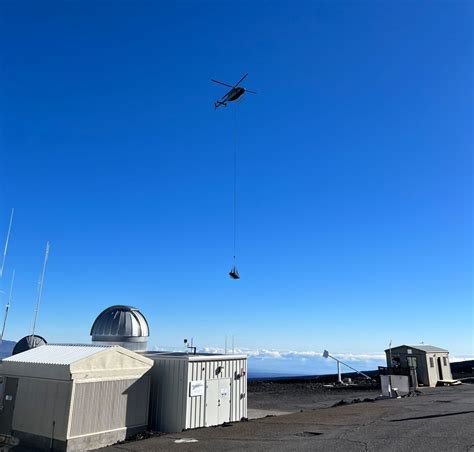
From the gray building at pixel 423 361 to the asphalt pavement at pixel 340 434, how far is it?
16.6 m

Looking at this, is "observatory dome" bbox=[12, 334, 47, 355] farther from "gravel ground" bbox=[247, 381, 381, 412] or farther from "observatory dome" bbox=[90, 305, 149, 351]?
"gravel ground" bbox=[247, 381, 381, 412]

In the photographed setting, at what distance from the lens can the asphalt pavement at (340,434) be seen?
467 inches

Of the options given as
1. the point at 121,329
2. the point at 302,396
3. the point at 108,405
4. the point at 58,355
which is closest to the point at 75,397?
the point at 108,405

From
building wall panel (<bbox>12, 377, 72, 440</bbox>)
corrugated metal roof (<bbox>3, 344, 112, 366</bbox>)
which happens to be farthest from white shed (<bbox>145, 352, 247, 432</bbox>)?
building wall panel (<bbox>12, 377, 72, 440</bbox>)

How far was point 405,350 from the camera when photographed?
118 feet

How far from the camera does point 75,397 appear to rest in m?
13.3

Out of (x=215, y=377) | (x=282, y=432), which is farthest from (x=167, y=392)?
(x=282, y=432)

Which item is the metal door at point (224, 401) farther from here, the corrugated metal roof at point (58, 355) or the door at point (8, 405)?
the door at point (8, 405)

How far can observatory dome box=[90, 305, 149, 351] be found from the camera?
883 inches

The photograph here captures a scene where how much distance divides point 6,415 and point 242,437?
831 cm

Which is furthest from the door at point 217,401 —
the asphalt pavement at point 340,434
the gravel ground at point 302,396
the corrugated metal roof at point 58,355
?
the gravel ground at point 302,396

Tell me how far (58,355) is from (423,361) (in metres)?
29.5

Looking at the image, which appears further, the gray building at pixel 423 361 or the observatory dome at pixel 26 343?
the gray building at pixel 423 361

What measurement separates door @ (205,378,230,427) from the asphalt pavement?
0.85m
